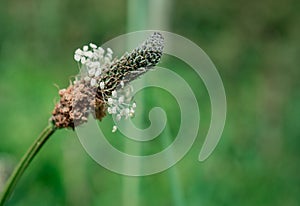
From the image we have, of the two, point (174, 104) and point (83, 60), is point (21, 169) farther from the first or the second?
point (174, 104)

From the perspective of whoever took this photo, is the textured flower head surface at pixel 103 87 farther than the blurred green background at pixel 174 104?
No

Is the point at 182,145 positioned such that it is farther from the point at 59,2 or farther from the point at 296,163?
the point at 59,2

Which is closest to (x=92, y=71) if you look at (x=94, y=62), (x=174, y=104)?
(x=94, y=62)

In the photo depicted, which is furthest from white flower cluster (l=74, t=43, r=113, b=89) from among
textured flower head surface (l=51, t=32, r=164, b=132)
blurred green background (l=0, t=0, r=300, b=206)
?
blurred green background (l=0, t=0, r=300, b=206)

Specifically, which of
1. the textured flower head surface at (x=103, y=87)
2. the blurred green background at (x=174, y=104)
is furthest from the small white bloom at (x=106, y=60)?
the blurred green background at (x=174, y=104)

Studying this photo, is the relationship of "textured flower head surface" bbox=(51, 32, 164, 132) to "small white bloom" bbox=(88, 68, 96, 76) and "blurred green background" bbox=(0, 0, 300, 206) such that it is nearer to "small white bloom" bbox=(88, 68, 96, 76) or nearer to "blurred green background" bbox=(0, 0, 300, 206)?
"small white bloom" bbox=(88, 68, 96, 76)

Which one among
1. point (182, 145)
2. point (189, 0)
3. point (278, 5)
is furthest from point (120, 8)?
point (182, 145)

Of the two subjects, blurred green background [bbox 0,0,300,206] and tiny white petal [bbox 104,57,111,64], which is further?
blurred green background [bbox 0,0,300,206]

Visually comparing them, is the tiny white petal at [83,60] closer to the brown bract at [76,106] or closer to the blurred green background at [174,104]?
the brown bract at [76,106]

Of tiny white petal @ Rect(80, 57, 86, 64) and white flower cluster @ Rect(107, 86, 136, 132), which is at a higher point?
tiny white petal @ Rect(80, 57, 86, 64)
